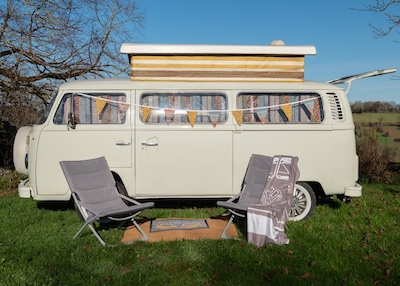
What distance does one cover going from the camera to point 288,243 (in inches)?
204

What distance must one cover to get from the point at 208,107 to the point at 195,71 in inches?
25.4

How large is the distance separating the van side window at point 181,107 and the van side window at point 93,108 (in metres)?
0.38

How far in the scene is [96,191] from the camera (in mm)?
5875

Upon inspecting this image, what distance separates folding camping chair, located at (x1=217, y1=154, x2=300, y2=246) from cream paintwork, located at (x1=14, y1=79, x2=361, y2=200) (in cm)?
34

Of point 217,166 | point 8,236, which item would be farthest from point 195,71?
point 8,236

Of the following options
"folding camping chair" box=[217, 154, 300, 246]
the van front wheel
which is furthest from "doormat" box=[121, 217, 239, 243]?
the van front wheel

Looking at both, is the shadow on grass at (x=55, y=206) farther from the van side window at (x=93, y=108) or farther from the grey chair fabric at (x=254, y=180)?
the grey chair fabric at (x=254, y=180)

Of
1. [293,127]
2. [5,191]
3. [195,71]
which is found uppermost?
[195,71]

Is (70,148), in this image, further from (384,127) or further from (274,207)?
(384,127)

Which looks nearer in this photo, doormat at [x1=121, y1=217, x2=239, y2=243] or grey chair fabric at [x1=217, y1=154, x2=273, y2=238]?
doormat at [x1=121, y1=217, x2=239, y2=243]

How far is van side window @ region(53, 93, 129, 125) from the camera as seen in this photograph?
6434 millimetres

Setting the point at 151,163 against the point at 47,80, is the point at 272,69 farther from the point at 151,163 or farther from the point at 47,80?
the point at 47,80

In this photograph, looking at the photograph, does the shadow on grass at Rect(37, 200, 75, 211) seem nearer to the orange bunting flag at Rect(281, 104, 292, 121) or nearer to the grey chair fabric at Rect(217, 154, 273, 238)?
the grey chair fabric at Rect(217, 154, 273, 238)

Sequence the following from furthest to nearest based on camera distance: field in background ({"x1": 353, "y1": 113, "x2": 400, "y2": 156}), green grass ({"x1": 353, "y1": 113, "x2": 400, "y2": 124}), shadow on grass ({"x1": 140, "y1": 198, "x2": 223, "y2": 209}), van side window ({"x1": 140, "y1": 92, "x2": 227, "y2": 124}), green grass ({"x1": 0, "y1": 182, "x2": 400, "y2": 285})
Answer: green grass ({"x1": 353, "y1": 113, "x2": 400, "y2": 124}) < field in background ({"x1": 353, "y1": 113, "x2": 400, "y2": 156}) < shadow on grass ({"x1": 140, "y1": 198, "x2": 223, "y2": 209}) < van side window ({"x1": 140, "y1": 92, "x2": 227, "y2": 124}) < green grass ({"x1": 0, "y1": 182, "x2": 400, "y2": 285})
